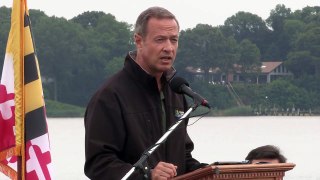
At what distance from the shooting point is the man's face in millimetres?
5688

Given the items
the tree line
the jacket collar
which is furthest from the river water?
the jacket collar

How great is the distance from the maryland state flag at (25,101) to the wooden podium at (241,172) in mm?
4252

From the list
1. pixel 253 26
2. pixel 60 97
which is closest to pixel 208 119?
pixel 60 97

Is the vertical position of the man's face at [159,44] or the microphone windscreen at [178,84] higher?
the man's face at [159,44]

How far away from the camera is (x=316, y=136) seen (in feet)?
205

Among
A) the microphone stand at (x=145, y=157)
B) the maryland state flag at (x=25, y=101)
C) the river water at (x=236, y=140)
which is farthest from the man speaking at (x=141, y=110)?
the river water at (x=236, y=140)

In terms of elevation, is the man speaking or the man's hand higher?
the man speaking

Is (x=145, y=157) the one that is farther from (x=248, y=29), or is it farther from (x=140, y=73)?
(x=248, y=29)

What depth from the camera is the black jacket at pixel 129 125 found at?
18.6ft

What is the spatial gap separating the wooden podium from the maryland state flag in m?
4.25

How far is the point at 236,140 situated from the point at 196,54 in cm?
3265

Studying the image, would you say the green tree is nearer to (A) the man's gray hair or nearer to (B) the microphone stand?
(A) the man's gray hair

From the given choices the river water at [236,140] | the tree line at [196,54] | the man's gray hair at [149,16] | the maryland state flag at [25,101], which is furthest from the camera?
the tree line at [196,54]

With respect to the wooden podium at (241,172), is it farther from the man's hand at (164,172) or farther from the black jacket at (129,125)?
the black jacket at (129,125)
